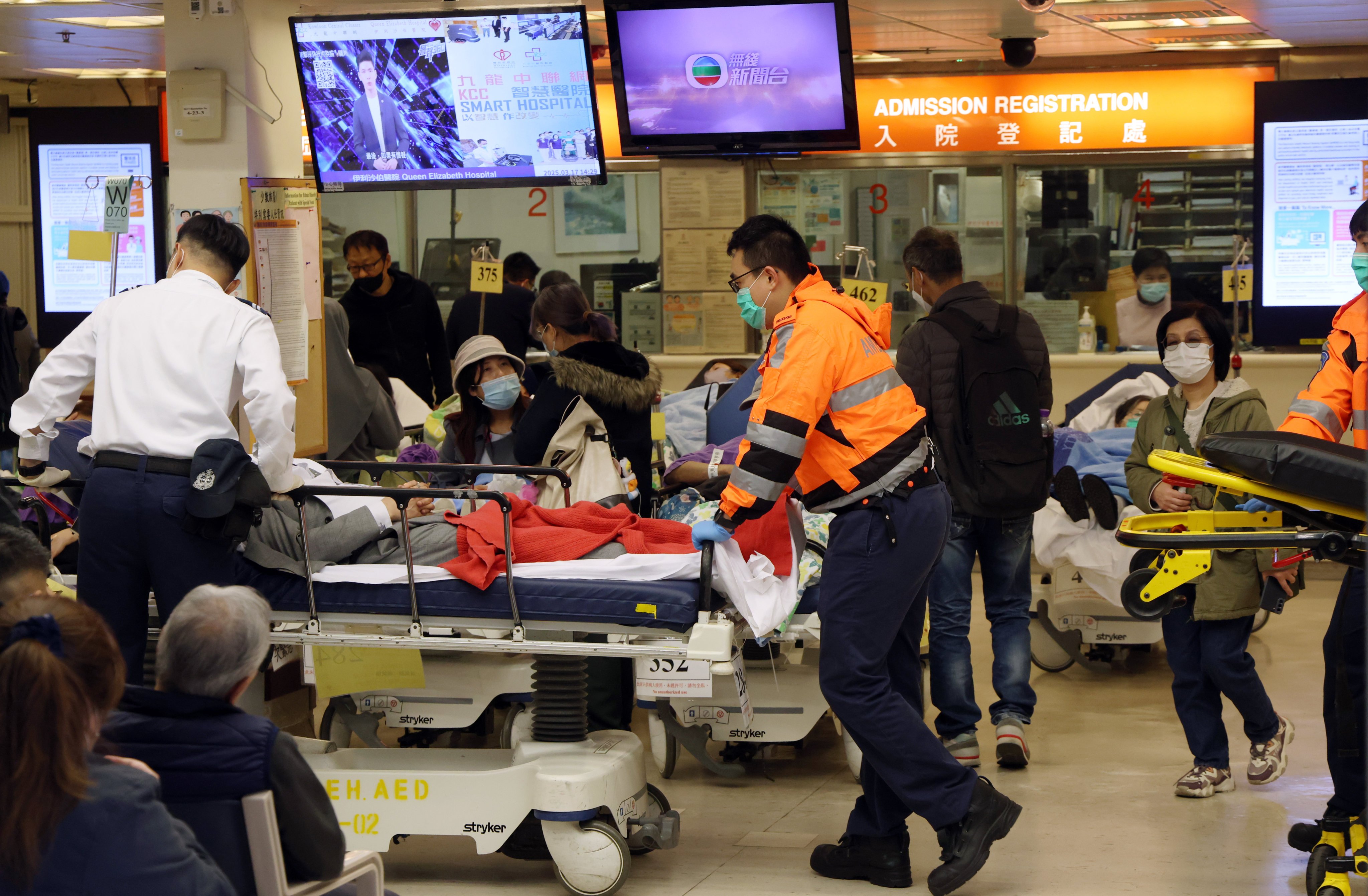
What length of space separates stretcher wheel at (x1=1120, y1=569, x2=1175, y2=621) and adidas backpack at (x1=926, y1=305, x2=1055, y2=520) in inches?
48.3

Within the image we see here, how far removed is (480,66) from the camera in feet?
17.0

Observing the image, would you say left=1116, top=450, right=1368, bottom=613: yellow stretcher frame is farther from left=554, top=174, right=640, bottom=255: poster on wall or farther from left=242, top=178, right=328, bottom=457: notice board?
left=554, top=174, right=640, bottom=255: poster on wall

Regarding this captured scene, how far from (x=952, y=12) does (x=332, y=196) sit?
4.81 m

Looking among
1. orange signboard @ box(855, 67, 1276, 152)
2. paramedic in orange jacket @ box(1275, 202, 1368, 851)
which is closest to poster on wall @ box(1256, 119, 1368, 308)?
orange signboard @ box(855, 67, 1276, 152)

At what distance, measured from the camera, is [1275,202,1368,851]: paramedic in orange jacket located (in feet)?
11.1

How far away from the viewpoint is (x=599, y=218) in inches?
387

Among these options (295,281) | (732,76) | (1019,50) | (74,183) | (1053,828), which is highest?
(1019,50)

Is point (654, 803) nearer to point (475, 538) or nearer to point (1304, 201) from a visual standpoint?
point (475, 538)

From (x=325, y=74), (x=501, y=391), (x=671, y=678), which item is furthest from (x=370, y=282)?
(x=671, y=678)

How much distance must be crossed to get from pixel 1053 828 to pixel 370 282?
168 inches

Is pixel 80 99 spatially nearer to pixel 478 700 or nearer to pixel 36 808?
pixel 478 700

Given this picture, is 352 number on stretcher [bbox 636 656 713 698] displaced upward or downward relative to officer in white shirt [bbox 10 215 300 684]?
downward

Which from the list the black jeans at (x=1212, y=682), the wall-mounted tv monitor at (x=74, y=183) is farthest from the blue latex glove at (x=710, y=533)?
the wall-mounted tv monitor at (x=74, y=183)

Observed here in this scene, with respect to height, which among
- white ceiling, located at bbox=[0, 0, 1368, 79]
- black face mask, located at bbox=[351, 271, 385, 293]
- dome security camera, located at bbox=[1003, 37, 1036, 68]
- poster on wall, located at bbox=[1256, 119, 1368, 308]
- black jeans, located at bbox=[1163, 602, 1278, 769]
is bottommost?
black jeans, located at bbox=[1163, 602, 1278, 769]
